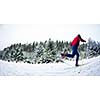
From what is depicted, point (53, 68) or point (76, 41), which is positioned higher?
point (76, 41)

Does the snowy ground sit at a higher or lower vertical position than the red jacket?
lower

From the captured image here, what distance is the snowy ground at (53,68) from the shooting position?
320cm

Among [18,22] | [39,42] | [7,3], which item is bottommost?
[39,42]

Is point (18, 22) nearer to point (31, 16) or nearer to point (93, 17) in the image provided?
point (31, 16)

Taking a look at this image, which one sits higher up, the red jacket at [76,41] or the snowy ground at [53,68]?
the red jacket at [76,41]

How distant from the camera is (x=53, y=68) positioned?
3217 mm

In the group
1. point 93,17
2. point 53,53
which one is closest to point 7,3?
point 53,53

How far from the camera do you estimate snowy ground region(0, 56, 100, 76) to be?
320 cm

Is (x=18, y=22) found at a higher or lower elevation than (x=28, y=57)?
higher
